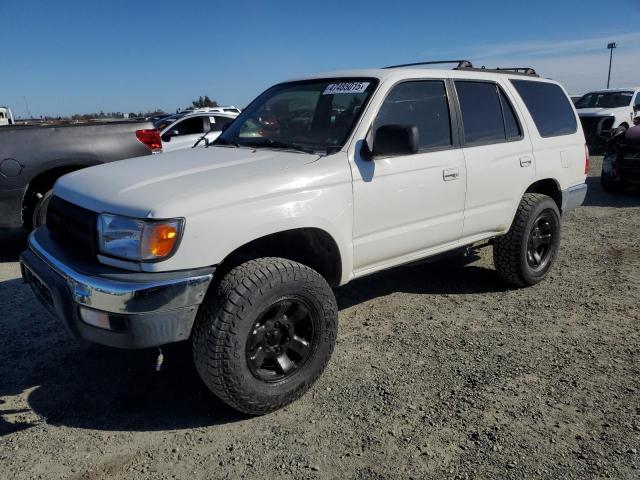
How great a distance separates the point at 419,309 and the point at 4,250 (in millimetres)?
4926

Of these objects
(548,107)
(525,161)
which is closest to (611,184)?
(548,107)

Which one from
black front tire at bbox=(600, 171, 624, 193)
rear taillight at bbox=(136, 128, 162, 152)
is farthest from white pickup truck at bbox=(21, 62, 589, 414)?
black front tire at bbox=(600, 171, 624, 193)

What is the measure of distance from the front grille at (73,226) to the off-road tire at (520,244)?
129 inches

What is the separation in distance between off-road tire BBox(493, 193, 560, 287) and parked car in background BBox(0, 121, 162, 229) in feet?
13.7

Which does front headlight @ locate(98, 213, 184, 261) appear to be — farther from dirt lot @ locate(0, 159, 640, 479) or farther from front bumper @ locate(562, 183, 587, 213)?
front bumper @ locate(562, 183, 587, 213)

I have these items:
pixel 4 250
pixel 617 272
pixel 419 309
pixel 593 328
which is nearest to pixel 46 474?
pixel 419 309

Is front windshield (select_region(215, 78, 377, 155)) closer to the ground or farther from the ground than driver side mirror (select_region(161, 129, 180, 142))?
farther from the ground

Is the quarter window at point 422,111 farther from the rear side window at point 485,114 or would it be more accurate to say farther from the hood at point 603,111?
the hood at point 603,111

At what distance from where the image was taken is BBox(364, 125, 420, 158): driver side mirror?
121 inches

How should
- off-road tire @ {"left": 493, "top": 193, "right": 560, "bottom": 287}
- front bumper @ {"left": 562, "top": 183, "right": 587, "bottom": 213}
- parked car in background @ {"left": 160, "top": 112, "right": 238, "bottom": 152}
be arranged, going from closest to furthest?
1. off-road tire @ {"left": 493, "top": 193, "right": 560, "bottom": 287}
2. front bumper @ {"left": 562, "top": 183, "right": 587, "bottom": 213}
3. parked car in background @ {"left": 160, "top": 112, "right": 238, "bottom": 152}

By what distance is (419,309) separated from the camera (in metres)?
4.26

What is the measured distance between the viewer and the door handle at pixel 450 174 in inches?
143

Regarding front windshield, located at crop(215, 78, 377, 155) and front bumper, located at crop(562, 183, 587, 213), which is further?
front bumper, located at crop(562, 183, 587, 213)

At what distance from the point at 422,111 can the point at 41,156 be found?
408 cm
